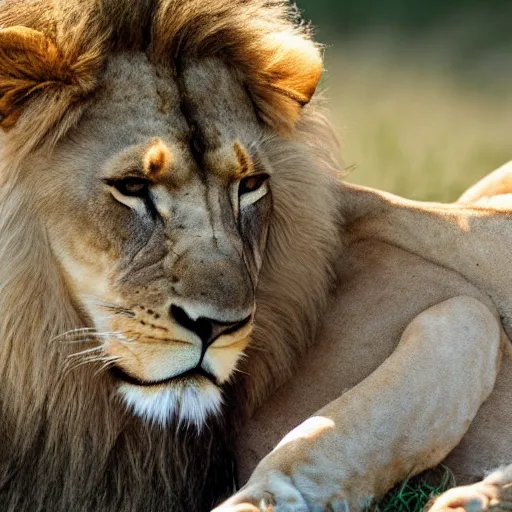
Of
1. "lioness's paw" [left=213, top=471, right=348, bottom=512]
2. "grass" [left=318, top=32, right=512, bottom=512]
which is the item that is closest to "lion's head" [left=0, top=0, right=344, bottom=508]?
"lioness's paw" [left=213, top=471, right=348, bottom=512]

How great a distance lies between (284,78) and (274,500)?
3.84ft

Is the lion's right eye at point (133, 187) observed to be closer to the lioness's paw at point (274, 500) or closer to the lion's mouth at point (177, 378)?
the lion's mouth at point (177, 378)

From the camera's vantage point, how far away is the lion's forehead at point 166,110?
3.04 meters

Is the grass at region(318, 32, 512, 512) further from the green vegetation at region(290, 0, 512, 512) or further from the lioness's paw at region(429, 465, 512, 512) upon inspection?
the lioness's paw at region(429, 465, 512, 512)

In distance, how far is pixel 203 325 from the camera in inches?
112

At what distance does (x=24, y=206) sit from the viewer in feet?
10.0

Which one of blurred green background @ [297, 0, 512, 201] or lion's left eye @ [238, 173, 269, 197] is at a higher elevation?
lion's left eye @ [238, 173, 269, 197]

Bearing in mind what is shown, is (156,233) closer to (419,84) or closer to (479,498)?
(479,498)

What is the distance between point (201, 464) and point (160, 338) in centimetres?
57

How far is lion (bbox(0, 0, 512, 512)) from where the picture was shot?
9.70 ft

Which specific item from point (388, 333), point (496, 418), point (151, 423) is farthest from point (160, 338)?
point (496, 418)

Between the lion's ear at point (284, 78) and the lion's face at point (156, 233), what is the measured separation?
235mm

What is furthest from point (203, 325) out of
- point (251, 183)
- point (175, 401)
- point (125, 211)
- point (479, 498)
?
point (479, 498)

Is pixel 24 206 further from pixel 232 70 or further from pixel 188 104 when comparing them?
pixel 232 70
